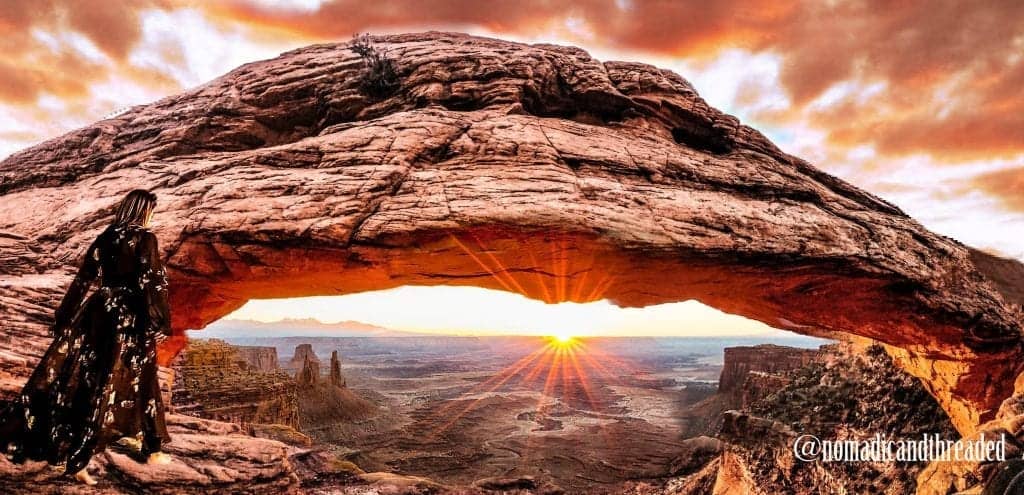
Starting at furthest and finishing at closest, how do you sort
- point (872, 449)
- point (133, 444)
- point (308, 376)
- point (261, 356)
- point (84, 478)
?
point (261, 356) → point (308, 376) → point (872, 449) → point (133, 444) → point (84, 478)

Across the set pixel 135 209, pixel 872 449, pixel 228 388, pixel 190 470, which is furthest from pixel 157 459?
pixel 228 388

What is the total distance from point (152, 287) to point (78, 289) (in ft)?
2.22

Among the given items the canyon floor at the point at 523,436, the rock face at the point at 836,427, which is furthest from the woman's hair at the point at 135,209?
the canyon floor at the point at 523,436

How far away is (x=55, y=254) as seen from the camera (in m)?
7.87

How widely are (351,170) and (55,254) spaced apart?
200 inches

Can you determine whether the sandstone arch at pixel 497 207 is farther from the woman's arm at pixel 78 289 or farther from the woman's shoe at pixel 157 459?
the woman's shoe at pixel 157 459

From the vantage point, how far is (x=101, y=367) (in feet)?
15.7

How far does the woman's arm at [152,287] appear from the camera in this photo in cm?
504

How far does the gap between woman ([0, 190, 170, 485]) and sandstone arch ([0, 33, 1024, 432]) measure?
4.97 ft

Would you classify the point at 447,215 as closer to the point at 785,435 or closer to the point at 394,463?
the point at 785,435

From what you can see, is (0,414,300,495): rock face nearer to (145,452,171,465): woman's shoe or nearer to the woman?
(145,452,171,465): woman's shoe

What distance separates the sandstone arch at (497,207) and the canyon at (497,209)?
1.7 inches

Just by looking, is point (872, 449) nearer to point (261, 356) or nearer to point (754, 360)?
point (754, 360)

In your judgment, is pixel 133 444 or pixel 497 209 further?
pixel 497 209
